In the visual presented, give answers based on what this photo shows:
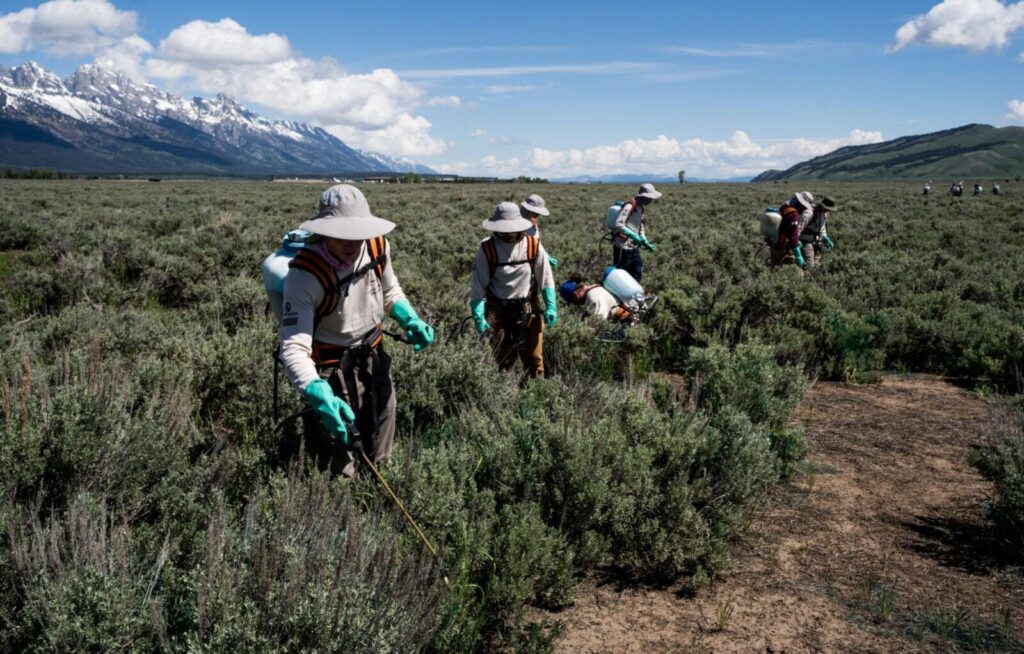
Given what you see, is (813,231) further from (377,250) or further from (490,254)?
(377,250)

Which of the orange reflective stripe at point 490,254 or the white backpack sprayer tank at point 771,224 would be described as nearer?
the orange reflective stripe at point 490,254

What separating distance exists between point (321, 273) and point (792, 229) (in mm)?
9563

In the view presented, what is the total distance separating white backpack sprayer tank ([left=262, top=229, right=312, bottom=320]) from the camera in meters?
3.31

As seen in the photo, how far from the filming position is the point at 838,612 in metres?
3.14

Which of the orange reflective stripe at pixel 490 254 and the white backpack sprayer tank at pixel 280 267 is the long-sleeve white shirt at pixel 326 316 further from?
the orange reflective stripe at pixel 490 254

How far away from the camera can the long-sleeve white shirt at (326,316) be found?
308cm

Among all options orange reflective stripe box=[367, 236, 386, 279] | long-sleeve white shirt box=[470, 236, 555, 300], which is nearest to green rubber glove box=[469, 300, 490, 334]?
long-sleeve white shirt box=[470, 236, 555, 300]

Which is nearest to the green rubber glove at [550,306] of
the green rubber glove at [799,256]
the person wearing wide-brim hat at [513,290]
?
the person wearing wide-brim hat at [513,290]

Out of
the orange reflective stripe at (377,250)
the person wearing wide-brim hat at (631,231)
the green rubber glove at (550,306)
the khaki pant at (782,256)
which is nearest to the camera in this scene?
the orange reflective stripe at (377,250)

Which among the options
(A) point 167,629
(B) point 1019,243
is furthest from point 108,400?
(B) point 1019,243

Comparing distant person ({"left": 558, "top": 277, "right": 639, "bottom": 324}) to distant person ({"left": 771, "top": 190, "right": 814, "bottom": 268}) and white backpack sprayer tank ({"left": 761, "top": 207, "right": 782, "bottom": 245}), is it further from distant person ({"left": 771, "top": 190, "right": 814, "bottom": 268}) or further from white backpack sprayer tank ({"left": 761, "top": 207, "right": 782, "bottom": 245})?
white backpack sprayer tank ({"left": 761, "top": 207, "right": 782, "bottom": 245})

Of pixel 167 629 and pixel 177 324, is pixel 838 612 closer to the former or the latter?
pixel 167 629

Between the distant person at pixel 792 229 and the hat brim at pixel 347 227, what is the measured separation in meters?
9.08

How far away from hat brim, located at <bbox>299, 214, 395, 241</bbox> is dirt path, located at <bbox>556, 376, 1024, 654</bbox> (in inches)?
78.2
